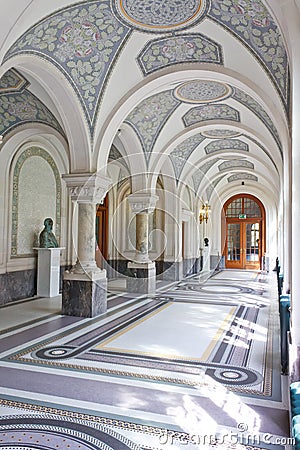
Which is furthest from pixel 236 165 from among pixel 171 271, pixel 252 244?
pixel 252 244

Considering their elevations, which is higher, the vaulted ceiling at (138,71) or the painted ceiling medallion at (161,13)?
the painted ceiling medallion at (161,13)

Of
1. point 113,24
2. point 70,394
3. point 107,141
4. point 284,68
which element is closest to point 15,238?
point 107,141

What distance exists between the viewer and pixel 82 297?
23.3 ft

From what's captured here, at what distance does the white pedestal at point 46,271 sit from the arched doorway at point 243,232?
41.9ft

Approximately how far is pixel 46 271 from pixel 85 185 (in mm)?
3452

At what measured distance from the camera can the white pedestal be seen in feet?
31.5

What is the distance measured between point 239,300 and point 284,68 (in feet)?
19.3

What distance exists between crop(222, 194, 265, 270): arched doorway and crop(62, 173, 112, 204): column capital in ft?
46.9

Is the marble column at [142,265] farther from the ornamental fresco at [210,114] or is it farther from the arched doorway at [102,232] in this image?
the arched doorway at [102,232]

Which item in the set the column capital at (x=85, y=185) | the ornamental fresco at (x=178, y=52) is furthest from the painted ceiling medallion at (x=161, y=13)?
the column capital at (x=85, y=185)

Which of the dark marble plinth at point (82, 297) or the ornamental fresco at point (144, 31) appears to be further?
the dark marble plinth at point (82, 297)

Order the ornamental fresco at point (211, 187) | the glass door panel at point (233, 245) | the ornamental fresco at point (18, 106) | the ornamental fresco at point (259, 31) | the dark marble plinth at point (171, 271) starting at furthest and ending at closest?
1. the glass door panel at point (233, 245)
2. the ornamental fresco at point (211, 187)
3. the dark marble plinth at point (171, 271)
4. the ornamental fresco at point (18, 106)
5. the ornamental fresco at point (259, 31)

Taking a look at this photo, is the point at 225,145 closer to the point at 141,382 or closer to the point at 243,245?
the point at 243,245

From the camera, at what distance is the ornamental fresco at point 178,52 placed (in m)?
5.95
